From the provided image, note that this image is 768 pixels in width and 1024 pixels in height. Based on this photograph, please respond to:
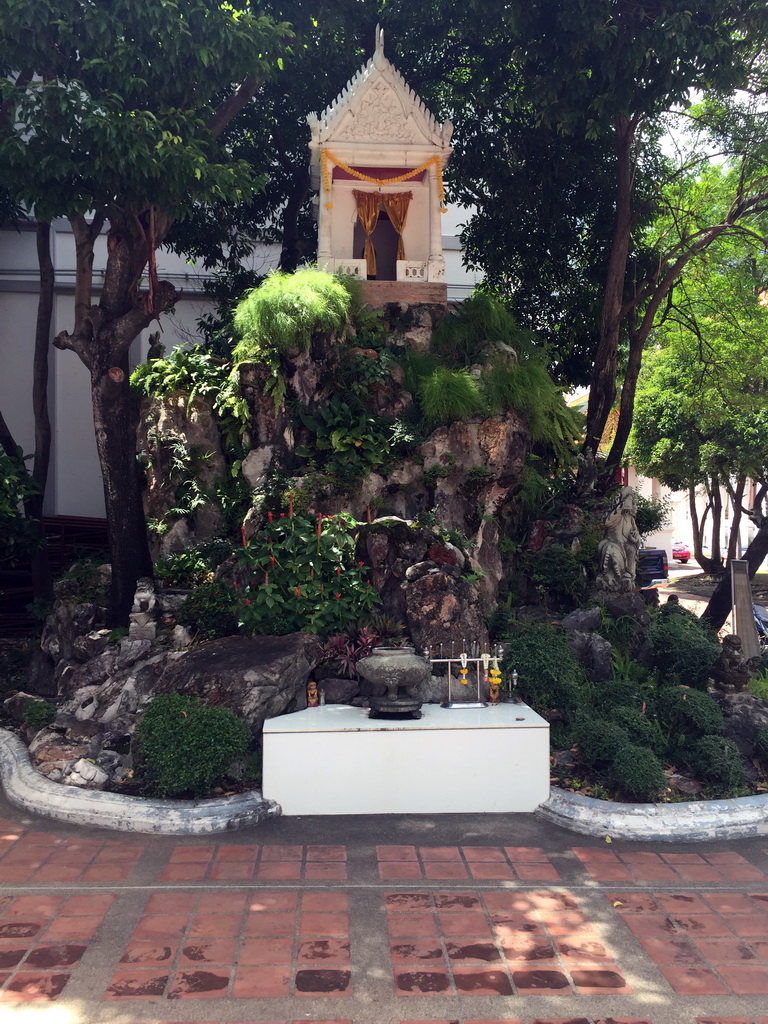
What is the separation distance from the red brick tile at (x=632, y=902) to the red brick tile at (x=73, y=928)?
3.50 metres

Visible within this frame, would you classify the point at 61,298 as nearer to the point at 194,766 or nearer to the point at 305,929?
the point at 194,766

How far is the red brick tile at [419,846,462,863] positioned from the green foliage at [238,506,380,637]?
2.73m

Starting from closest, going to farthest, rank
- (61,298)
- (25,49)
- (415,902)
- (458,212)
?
(415,902)
(25,49)
(61,298)
(458,212)

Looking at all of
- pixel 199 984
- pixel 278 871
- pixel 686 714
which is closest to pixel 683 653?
pixel 686 714

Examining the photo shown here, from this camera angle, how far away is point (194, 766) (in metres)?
7.50

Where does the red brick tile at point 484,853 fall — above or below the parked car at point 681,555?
above

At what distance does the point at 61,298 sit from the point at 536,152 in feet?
29.4

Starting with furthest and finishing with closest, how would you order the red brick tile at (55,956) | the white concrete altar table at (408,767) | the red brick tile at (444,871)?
the white concrete altar table at (408,767) < the red brick tile at (444,871) < the red brick tile at (55,956)

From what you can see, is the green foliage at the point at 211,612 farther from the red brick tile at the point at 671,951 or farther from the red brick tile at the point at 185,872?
the red brick tile at the point at 671,951

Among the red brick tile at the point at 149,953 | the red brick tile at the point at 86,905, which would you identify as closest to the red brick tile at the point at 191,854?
the red brick tile at the point at 86,905

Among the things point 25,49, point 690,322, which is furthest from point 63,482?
point 690,322

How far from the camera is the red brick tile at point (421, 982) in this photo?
5.05 metres

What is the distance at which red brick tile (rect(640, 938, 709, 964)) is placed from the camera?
541 cm

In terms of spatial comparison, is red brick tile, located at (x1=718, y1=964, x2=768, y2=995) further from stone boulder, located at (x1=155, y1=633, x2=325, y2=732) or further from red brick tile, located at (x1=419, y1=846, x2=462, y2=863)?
stone boulder, located at (x1=155, y1=633, x2=325, y2=732)
